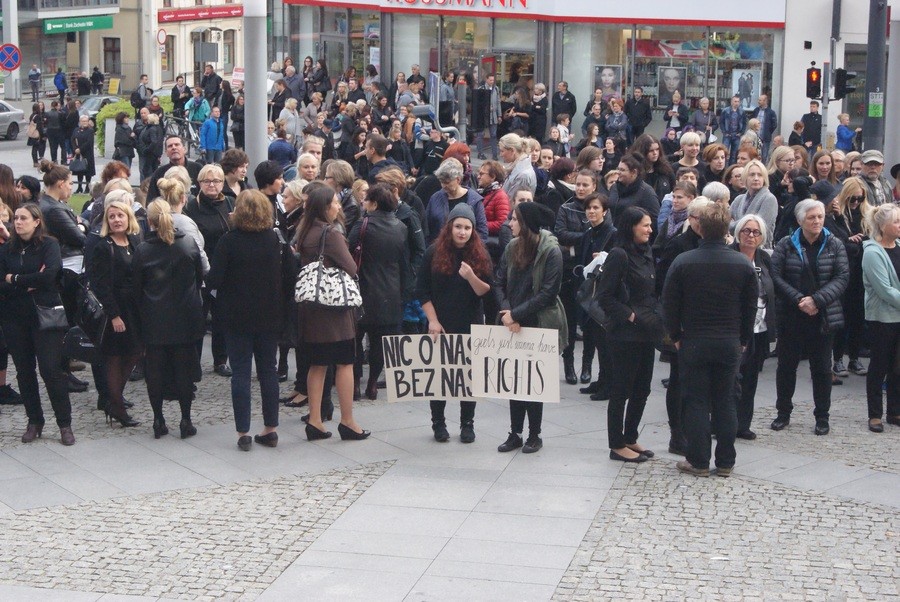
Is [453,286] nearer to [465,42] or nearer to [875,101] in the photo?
[875,101]

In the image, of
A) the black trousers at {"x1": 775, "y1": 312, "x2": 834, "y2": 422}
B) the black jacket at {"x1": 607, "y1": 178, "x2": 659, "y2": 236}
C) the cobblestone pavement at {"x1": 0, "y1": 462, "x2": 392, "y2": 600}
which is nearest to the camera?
the cobblestone pavement at {"x1": 0, "y1": 462, "x2": 392, "y2": 600}

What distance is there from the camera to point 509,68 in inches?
1265

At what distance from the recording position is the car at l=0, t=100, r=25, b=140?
39281mm

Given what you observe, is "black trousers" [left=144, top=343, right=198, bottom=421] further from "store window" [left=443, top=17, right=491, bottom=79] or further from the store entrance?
"store window" [left=443, top=17, right=491, bottom=79]

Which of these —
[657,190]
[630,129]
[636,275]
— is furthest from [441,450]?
[630,129]

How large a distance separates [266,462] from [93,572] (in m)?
Answer: 2.16

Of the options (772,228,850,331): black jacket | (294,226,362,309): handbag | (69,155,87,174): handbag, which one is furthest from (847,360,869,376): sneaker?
(69,155,87,174): handbag

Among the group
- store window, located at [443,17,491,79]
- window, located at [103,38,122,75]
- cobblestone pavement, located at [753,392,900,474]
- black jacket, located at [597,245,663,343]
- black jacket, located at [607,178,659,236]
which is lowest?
cobblestone pavement, located at [753,392,900,474]

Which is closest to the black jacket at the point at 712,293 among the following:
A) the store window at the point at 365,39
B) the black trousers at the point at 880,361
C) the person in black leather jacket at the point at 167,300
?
the black trousers at the point at 880,361

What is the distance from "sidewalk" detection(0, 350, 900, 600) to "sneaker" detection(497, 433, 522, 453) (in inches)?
2.2

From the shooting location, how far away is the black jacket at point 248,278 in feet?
30.5

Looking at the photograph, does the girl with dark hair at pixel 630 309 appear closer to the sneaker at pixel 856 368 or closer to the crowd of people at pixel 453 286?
the crowd of people at pixel 453 286

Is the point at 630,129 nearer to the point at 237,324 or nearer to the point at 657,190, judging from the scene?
the point at 657,190

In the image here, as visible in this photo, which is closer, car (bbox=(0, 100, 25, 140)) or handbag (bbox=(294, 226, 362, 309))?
handbag (bbox=(294, 226, 362, 309))
